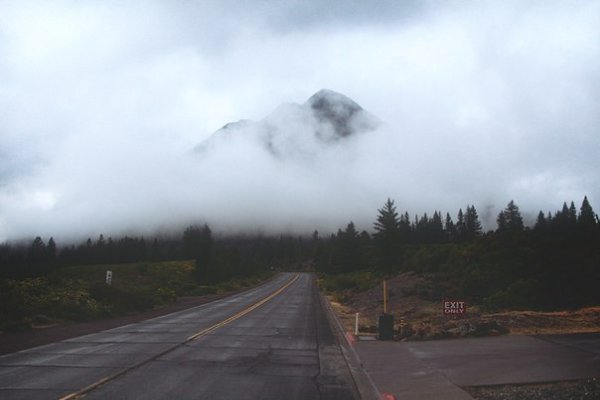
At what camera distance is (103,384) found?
9.77 meters

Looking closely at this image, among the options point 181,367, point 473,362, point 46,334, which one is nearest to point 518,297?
point 473,362

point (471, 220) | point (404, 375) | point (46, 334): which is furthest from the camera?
point (471, 220)

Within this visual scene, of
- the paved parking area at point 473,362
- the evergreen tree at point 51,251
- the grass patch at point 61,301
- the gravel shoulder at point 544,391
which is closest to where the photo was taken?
the gravel shoulder at point 544,391

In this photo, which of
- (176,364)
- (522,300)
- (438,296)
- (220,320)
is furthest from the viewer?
(438,296)

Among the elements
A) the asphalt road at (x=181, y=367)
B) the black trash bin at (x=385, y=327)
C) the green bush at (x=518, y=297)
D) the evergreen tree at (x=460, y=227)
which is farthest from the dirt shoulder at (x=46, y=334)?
the evergreen tree at (x=460, y=227)

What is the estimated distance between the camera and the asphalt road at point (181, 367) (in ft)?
30.8

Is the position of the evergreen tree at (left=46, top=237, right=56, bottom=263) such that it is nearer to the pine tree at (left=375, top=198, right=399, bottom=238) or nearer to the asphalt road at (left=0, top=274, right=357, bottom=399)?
the pine tree at (left=375, top=198, right=399, bottom=238)

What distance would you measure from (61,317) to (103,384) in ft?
55.2

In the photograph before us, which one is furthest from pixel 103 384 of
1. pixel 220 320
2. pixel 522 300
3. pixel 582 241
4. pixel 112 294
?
pixel 582 241

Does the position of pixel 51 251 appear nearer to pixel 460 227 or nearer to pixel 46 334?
pixel 460 227

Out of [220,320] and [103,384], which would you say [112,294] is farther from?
[103,384]

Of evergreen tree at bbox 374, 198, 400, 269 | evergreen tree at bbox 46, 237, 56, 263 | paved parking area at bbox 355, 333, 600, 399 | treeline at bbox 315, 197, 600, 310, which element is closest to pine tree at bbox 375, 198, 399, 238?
evergreen tree at bbox 374, 198, 400, 269

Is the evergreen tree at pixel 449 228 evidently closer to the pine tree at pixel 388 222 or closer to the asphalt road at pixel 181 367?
the pine tree at pixel 388 222

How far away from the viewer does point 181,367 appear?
11.8 m
